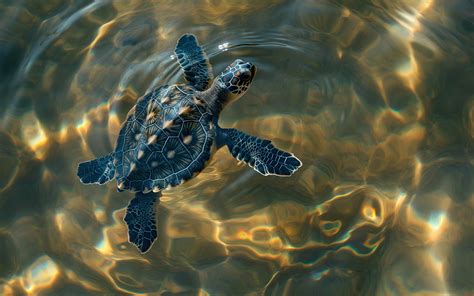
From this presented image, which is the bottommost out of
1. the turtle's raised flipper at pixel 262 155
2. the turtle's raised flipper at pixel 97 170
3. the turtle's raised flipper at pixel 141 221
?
the turtle's raised flipper at pixel 141 221

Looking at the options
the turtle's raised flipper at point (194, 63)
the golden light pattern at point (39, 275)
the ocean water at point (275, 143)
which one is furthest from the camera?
the turtle's raised flipper at point (194, 63)

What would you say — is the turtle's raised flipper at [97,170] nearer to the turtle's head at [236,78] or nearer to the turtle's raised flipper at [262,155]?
the turtle's raised flipper at [262,155]

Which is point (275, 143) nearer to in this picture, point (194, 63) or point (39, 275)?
point (194, 63)

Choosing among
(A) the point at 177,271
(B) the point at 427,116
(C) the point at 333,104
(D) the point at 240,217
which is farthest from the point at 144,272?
(B) the point at 427,116

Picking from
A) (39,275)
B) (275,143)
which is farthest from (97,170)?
(275,143)

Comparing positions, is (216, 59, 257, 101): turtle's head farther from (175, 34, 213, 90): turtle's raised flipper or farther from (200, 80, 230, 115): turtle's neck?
(175, 34, 213, 90): turtle's raised flipper

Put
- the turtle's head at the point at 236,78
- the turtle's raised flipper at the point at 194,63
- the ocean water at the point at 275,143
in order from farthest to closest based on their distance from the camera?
the turtle's raised flipper at the point at 194,63, the turtle's head at the point at 236,78, the ocean water at the point at 275,143

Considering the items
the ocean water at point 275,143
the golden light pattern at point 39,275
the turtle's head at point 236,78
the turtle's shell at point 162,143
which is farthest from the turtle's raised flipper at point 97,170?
the turtle's head at point 236,78

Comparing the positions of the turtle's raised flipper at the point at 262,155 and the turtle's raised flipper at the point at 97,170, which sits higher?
the turtle's raised flipper at the point at 262,155
